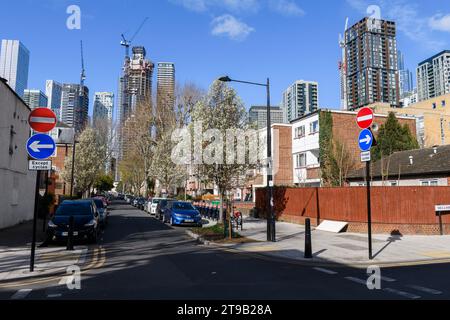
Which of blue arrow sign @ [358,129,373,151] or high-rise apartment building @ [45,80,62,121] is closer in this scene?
blue arrow sign @ [358,129,373,151]

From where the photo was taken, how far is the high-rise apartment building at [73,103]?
6457 centimetres

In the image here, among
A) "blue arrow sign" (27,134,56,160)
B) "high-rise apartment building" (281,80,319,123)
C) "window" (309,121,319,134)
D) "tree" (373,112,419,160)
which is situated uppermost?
"high-rise apartment building" (281,80,319,123)

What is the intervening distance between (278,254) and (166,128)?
3317 cm

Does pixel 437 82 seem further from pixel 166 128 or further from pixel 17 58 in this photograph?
pixel 17 58

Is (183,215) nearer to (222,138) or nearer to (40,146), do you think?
(222,138)

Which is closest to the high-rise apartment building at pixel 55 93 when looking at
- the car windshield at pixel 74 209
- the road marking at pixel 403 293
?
the car windshield at pixel 74 209

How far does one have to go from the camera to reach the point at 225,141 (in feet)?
63.2

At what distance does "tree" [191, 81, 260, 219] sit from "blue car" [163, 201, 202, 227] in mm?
2937

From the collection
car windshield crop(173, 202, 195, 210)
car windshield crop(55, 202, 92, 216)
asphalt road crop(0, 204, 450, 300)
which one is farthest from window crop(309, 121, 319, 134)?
asphalt road crop(0, 204, 450, 300)

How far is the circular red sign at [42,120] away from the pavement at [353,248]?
7335mm

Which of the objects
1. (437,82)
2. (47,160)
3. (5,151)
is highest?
(437,82)

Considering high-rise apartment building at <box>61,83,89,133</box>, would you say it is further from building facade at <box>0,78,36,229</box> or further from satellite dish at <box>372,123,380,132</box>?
satellite dish at <box>372,123,380,132</box>

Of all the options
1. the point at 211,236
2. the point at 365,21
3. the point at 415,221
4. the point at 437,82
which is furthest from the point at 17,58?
the point at 437,82

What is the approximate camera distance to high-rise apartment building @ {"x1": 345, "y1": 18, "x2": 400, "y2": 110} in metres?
96.4
